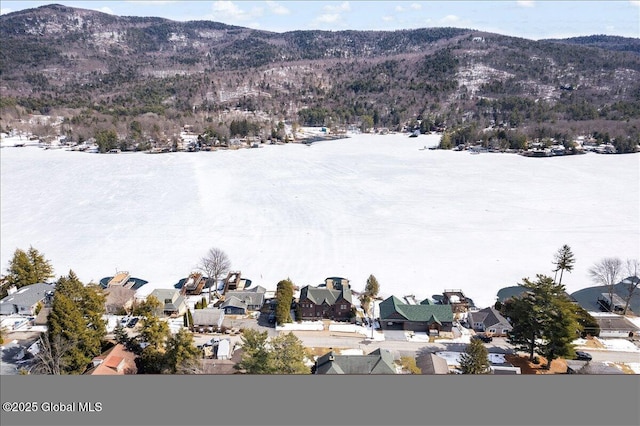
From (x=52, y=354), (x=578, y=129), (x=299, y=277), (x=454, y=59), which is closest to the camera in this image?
(x=52, y=354)

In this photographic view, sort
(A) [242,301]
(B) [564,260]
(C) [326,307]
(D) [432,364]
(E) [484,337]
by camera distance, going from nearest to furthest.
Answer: (D) [432,364] → (E) [484,337] → (C) [326,307] → (A) [242,301] → (B) [564,260]

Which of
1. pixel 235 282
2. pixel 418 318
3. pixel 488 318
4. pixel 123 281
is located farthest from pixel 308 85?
pixel 488 318

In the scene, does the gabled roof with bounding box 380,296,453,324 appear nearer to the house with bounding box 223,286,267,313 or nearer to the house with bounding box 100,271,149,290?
the house with bounding box 223,286,267,313

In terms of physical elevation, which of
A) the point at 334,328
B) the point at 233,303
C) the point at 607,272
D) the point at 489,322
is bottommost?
the point at 334,328

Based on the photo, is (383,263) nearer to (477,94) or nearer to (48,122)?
(48,122)

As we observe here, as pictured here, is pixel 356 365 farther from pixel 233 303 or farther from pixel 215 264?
pixel 215 264

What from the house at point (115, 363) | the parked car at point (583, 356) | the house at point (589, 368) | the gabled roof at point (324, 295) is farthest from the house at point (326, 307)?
the parked car at point (583, 356)

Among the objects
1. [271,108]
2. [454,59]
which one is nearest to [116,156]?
[271,108]
